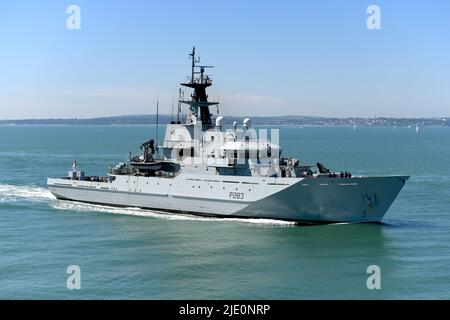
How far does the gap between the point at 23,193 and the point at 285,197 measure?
66.3ft

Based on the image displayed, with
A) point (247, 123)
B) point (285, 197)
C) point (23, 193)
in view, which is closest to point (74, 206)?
point (23, 193)

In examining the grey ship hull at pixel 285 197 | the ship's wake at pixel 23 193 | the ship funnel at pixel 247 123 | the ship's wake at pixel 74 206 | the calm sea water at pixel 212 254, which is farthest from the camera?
the ship's wake at pixel 23 193

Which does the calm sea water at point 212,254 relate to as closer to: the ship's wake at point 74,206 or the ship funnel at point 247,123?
the ship's wake at point 74,206

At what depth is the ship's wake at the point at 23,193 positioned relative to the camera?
39.4 m

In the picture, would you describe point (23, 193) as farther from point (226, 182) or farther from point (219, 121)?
point (226, 182)

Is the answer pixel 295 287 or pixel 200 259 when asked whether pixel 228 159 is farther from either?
pixel 295 287

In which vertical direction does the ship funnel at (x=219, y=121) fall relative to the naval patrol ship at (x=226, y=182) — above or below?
above

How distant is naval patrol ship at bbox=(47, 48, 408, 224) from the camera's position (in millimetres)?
30281

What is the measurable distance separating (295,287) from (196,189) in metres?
12.4

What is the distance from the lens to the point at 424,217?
33.3m

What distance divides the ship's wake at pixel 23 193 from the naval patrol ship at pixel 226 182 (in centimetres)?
256

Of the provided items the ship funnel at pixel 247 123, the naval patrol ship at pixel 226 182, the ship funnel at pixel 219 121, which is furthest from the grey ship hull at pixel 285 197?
the ship funnel at pixel 219 121

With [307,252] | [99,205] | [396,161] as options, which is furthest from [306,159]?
[307,252]

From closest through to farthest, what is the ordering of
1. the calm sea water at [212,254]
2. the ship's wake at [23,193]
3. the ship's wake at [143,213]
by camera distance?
the calm sea water at [212,254] < the ship's wake at [143,213] < the ship's wake at [23,193]
